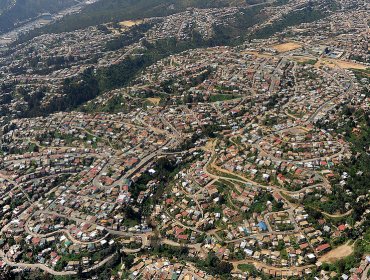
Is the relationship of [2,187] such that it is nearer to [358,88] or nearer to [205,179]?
[205,179]

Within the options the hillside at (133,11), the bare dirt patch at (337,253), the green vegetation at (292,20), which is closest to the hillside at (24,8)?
the hillside at (133,11)

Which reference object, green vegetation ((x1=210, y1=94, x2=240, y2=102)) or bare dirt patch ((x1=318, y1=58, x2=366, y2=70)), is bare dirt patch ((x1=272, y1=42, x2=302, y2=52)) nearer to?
bare dirt patch ((x1=318, y1=58, x2=366, y2=70))

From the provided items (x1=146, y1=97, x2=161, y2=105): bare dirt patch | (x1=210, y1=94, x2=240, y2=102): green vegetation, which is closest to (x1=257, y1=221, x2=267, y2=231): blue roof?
(x1=210, y1=94, x2=240, y2=102): green vegetation

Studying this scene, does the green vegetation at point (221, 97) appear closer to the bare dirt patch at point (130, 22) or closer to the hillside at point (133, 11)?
the bare dirt patch at point (130, 22)

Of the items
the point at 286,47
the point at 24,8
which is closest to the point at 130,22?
the point at 286,47

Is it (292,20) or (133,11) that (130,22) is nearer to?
(133,11)

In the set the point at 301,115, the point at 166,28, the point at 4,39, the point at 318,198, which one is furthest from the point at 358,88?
the point at 4,39
